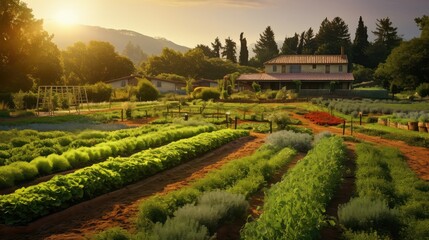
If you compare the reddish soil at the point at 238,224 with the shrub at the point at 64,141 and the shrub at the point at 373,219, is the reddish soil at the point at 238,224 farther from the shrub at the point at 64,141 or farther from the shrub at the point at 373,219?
the shrub at the point at 64,141

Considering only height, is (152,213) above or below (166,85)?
below

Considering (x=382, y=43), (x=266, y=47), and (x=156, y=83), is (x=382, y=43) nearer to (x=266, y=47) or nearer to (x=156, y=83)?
(x=266, y=47)

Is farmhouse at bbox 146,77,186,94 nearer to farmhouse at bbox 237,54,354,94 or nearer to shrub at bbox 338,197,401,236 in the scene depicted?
farmhouse at bbox 237,54,354,94

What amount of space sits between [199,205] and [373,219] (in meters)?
3.47

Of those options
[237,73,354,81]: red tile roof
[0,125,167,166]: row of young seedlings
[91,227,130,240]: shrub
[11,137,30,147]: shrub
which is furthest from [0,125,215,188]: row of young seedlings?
[237,73,354,81]: red tile roof

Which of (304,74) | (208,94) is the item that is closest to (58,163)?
(208,94)

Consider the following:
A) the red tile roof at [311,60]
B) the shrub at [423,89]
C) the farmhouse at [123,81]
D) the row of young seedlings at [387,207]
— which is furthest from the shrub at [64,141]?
the farmhouse at [123,81]

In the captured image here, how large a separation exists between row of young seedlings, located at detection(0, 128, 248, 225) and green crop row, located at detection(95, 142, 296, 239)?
191 cm

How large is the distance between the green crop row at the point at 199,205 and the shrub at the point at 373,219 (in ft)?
7.15

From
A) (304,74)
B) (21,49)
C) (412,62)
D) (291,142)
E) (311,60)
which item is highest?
(311,60)

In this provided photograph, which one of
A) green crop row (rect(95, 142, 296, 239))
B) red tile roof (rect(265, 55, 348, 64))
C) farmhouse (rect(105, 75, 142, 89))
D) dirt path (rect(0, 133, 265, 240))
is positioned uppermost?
red tile roof (rect(265, 55, 348, 64))

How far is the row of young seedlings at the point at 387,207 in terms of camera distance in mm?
7877

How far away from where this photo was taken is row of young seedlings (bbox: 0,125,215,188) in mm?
11352

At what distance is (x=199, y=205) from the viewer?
8664 mm
